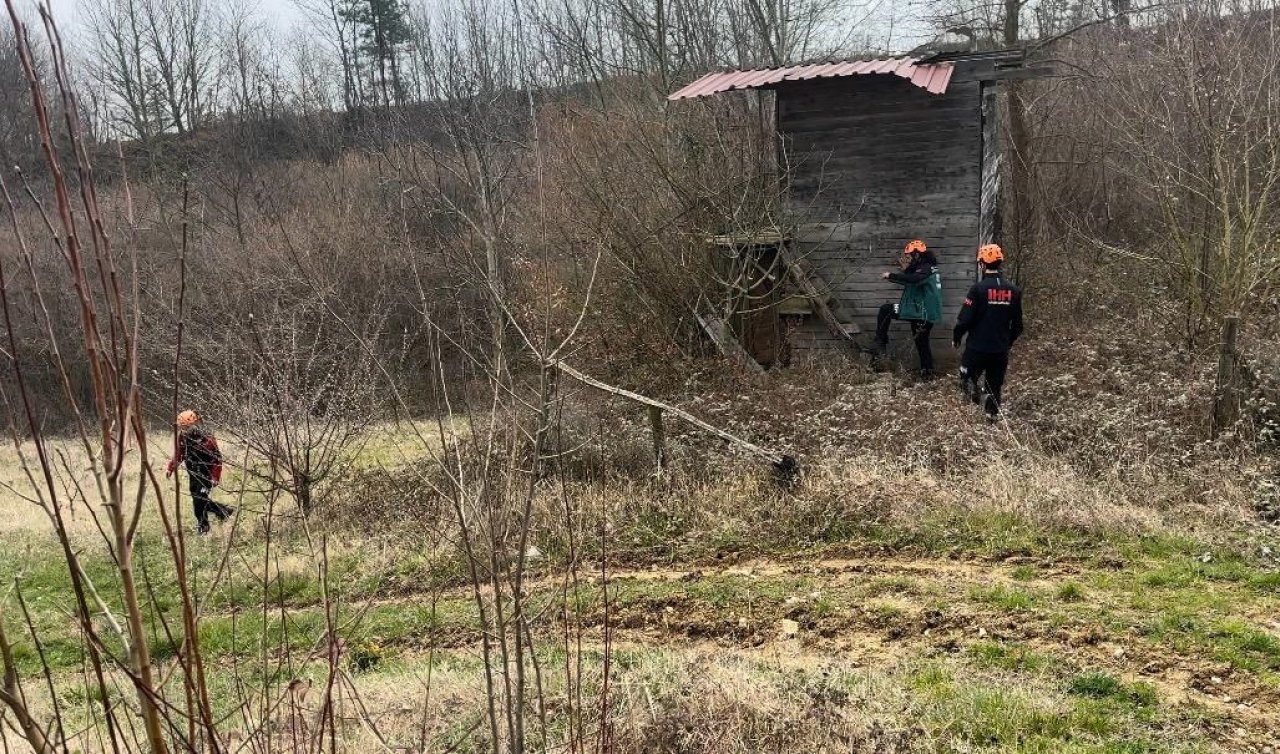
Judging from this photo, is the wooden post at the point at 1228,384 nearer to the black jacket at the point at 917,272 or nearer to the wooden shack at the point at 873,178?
the black jacket at the point at 917,272

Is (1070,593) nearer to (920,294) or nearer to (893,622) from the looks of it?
(893,622)

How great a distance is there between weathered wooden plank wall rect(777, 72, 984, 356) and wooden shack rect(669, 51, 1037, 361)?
1 cm

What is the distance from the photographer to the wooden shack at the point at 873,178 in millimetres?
13070

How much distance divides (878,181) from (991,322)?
4152 millimetres

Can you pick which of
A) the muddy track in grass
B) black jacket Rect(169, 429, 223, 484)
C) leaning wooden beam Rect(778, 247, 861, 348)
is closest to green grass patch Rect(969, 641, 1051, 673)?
the muddy track in grass

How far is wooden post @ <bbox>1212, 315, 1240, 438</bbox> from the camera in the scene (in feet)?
28.8

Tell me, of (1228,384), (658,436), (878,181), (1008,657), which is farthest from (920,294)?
(1008,657)

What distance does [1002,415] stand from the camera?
9.51m

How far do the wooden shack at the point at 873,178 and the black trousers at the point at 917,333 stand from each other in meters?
0.64

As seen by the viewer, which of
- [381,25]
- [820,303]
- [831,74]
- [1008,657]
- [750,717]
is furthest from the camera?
[381,25]

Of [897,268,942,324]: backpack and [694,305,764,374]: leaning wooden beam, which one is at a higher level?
[897,268,942,324]: backpack

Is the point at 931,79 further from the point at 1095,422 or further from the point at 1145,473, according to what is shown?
the point at 1145,473

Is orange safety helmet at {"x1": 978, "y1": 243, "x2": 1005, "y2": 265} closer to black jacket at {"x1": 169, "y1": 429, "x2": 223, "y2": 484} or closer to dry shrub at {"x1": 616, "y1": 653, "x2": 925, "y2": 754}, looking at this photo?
dry shrub at {"x1": 616, "y1": 653, "x2": 925, "y2": 754}

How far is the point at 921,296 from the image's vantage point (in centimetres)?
1252
